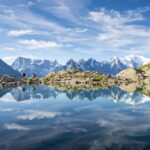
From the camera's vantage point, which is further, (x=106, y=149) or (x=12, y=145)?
(x=12, y=145)

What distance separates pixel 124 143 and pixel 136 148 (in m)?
4.90

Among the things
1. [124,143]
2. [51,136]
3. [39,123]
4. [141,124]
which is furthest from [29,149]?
[141,124]

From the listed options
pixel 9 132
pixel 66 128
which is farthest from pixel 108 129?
pixel 9 132

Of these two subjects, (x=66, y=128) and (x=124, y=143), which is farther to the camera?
(x=66, y=128)

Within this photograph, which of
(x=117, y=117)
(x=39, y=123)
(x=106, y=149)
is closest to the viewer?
(x=106, y=149)

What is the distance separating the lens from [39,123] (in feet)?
315

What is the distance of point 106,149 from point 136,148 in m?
6.15

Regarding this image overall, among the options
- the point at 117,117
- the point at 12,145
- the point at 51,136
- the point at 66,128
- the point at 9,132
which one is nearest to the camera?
the point at 12,145

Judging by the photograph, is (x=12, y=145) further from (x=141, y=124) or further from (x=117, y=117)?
(x=117, y=117)

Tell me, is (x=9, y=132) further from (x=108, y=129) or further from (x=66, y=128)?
(x=108, y=129)

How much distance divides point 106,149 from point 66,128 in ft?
87.5

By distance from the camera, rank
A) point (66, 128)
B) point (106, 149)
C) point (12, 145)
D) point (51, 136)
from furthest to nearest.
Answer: point (66, 128), point (51, 136), point (12, 145), point (106, 149)

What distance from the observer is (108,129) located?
275 feet

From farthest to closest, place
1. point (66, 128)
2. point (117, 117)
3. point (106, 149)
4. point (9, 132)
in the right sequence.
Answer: point (117, 117), point (66, 128), point (9, 132), point (106, 149)
